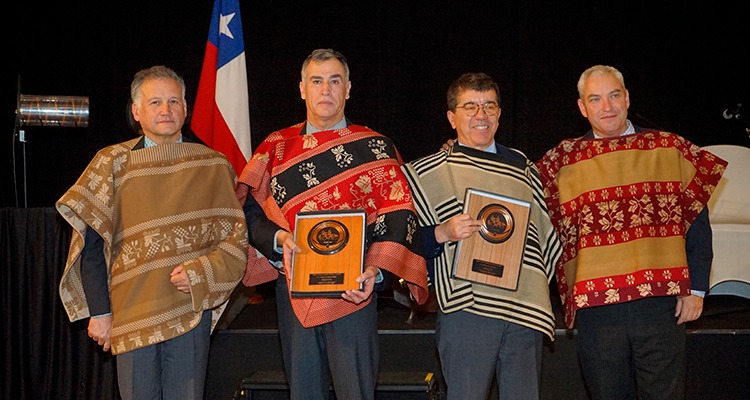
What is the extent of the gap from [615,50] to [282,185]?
334 cm

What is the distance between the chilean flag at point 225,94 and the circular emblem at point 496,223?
2191mm

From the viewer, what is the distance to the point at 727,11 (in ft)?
17.7

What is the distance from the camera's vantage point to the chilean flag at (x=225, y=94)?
4.54 meters

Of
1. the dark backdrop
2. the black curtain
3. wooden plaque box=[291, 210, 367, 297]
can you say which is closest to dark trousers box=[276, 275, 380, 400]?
wooden plaque box=[291, 210, 367, 297]

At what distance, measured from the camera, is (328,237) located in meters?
2.57

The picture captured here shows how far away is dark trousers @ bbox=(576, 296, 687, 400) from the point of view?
2760mm

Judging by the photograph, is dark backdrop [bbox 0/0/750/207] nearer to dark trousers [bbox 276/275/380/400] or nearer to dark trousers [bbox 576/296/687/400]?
dark trousers [bbox 576/296/687/400]

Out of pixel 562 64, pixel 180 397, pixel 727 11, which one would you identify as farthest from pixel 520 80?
pixel 180 397

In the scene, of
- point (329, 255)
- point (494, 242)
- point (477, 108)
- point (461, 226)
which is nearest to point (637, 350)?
point (494, 242)

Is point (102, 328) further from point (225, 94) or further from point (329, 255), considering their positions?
point (225, 94)

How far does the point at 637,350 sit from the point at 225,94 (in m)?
2.73

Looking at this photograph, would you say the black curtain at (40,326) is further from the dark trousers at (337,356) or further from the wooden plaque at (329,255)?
the wooden plaque at (329,255)

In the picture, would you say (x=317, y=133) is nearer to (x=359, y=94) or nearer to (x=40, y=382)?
(x=40, y=382)

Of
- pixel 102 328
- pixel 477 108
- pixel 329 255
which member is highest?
pixel 477 108
